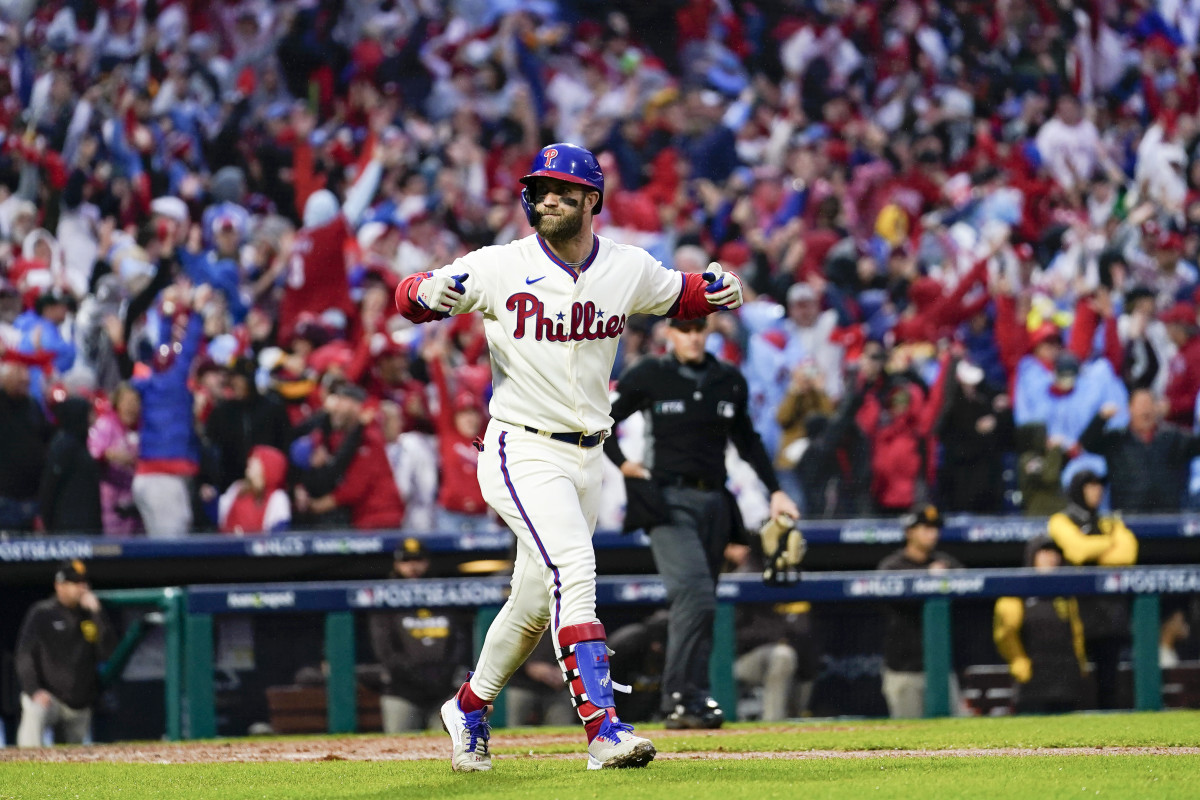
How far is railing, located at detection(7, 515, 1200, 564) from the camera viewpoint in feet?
30.7

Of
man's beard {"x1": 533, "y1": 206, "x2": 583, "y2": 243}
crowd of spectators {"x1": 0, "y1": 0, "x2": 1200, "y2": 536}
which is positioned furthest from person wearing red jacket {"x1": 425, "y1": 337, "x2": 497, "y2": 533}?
man's beard {"x1": 533, "y1": 206, "x2": 583, "y2": 243}

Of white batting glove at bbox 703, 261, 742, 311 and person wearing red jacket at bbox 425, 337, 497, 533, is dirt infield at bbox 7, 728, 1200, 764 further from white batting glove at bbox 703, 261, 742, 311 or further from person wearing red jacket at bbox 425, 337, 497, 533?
person wearing red jacket at bbox 425, 337, 497, 533

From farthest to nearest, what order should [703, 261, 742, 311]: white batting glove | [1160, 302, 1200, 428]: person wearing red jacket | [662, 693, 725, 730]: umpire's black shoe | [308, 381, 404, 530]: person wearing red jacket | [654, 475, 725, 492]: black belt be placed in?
[1160, 302, 1200, 428]: person wearing red jacket → [308, 381, 404, 530]: person wearing red jacket → [654, 475, 725, 492]: black belt → [662, 693, 725, 730]: umpire's black shoe → [703, 261, 742, 311]: white batting glove

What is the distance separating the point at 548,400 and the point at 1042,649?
4.54 meters

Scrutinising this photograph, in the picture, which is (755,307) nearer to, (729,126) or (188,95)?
(729,126)

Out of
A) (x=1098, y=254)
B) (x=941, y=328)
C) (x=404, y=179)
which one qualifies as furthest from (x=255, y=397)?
(x=1098, y=254)

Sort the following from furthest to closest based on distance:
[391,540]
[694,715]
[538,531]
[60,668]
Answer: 1. [391,540]
2. [60,668]
3. [694,715]
4. [538,531]

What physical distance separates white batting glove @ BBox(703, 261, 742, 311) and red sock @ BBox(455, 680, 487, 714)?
1358 mm

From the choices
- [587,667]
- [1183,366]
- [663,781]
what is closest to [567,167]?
[587,667]

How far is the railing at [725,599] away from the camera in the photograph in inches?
317

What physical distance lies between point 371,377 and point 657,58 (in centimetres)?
625

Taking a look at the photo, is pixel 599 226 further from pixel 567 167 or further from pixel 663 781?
pixel 663 781

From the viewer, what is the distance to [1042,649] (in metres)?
8.38

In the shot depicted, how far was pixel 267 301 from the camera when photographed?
12.2 meters
